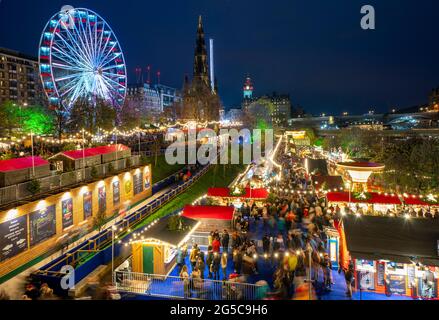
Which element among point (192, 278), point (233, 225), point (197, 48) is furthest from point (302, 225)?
point (197, 48)

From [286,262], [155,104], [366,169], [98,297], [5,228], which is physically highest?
[155,104]

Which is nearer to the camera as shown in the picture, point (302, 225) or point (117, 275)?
point (117, 275)

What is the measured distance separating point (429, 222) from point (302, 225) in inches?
224

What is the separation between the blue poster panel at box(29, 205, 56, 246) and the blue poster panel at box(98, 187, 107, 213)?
3552mm

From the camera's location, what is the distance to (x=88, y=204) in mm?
15797

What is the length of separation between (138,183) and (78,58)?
17.5 m

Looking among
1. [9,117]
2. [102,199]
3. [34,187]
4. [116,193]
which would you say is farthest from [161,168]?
[9,117]

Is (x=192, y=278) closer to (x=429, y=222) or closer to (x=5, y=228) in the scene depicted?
(x=5, y=228)

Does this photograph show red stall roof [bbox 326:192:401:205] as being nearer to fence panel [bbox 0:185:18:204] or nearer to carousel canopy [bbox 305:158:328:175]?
carousel canopy [bbox 305:158:328:175]

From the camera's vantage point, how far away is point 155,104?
443 feet

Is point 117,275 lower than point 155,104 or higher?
lower

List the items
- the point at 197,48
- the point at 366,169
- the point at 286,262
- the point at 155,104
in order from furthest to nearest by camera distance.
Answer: the point at 155,104 < the point at 197,48 < the point at 366,169 < the point at 286,262

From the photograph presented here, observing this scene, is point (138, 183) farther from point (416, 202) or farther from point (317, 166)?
point (416, 202)

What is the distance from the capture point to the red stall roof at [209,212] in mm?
14148
